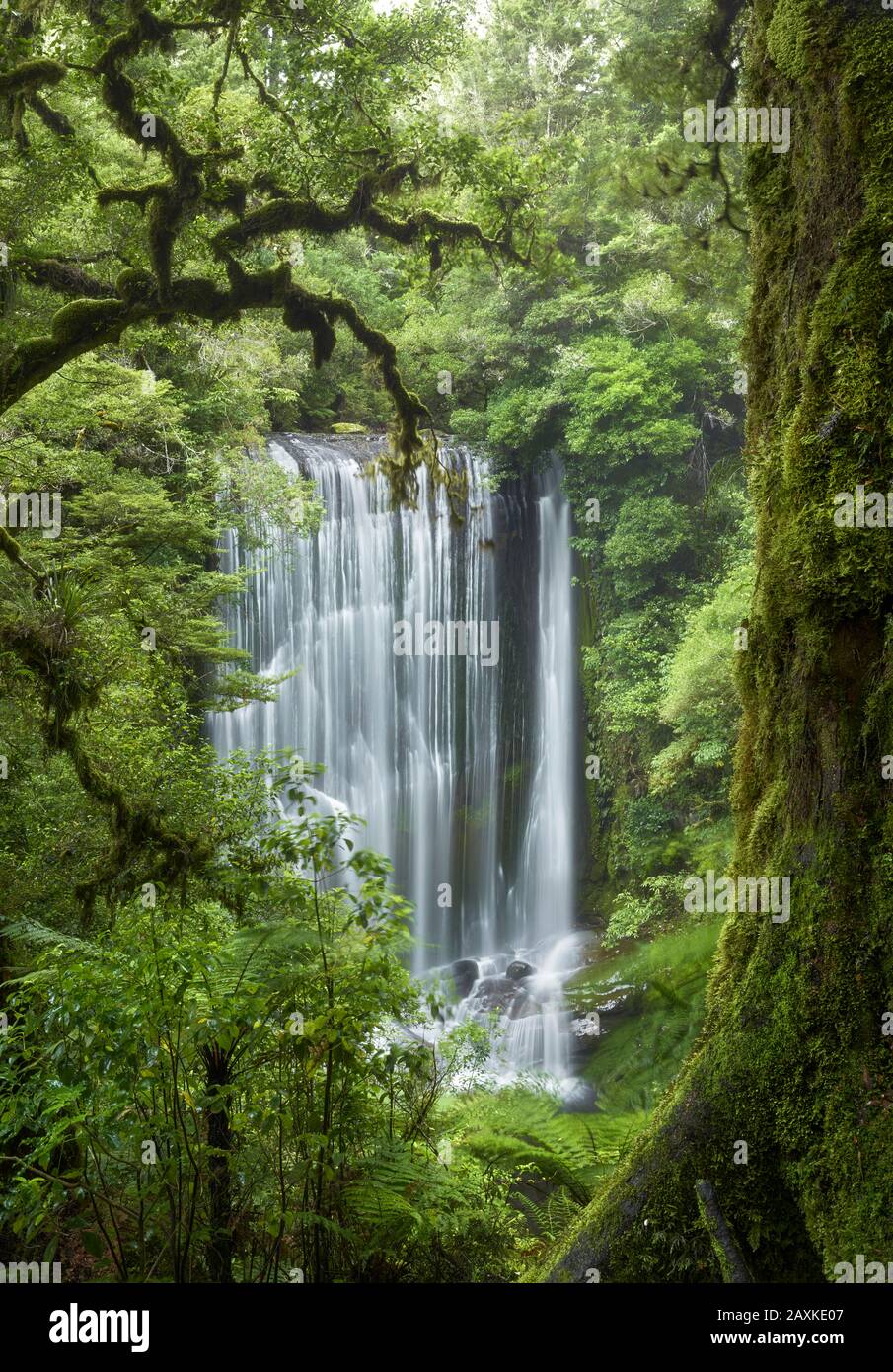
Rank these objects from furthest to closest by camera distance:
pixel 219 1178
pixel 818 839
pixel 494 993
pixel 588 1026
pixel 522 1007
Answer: pixel 494 993, pixel 522 1007, pixel 588 1026, pixel 219 1178, pixel 818 839

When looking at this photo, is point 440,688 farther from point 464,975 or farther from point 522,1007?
point 522,1007

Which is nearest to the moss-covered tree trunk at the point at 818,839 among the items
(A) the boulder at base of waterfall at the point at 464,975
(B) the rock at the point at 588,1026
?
(B) the rock at the point at 588,1026

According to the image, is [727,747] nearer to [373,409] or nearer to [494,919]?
[494,919]

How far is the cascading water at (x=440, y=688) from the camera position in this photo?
16.8m

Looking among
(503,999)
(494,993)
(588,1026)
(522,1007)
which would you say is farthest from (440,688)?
(588,1026)

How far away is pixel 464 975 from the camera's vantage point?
620 inches

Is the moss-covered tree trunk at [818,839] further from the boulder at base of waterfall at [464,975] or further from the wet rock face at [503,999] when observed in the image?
the boulder at base of waterfall at [464,975]

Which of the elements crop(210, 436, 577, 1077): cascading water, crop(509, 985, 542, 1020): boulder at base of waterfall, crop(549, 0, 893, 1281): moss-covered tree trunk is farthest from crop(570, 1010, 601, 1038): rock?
crop(549, 0, 893, 1281): moss-covered tree trunk

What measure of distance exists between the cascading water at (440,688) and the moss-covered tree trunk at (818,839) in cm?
1351

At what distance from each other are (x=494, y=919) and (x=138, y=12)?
14.9m

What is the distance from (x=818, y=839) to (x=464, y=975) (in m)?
13.7

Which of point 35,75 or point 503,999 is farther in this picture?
point 503,999

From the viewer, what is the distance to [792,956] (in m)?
2.74
